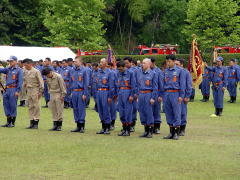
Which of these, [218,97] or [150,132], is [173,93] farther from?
[218,97]

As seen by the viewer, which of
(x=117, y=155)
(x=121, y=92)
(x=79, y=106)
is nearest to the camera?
(x=117, y=155)

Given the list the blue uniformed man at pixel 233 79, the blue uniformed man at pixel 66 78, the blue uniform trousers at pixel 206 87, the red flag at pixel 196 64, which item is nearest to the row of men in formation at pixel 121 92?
the red flag at pixel 196 64

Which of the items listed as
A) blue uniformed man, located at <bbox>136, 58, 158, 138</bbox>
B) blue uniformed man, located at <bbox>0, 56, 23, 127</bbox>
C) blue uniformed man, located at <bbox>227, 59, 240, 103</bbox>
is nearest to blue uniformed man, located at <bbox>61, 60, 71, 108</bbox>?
blue uniformed man, located at <bbox>0, 56, 23, 127</bbox>

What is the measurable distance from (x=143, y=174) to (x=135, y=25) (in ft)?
198

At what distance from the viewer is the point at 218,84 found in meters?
24.5

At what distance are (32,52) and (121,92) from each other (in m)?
22.8

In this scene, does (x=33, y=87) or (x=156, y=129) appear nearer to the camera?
(x=156, y=129)

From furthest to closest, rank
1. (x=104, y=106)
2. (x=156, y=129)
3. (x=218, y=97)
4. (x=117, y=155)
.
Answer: (x=218, y=97) → (x=156, y=129) → (x=104, y=106) → (x=117, y=155)

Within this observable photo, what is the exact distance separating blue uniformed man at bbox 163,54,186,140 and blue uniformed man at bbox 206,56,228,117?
7.32 metres

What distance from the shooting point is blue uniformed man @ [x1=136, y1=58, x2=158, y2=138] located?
17.1m

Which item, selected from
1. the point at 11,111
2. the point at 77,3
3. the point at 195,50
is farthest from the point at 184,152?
the point at 77,3

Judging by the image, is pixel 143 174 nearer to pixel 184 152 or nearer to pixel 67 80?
pixel 184 152

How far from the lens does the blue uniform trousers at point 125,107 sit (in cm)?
1761

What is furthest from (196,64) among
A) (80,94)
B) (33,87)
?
(33,87)
